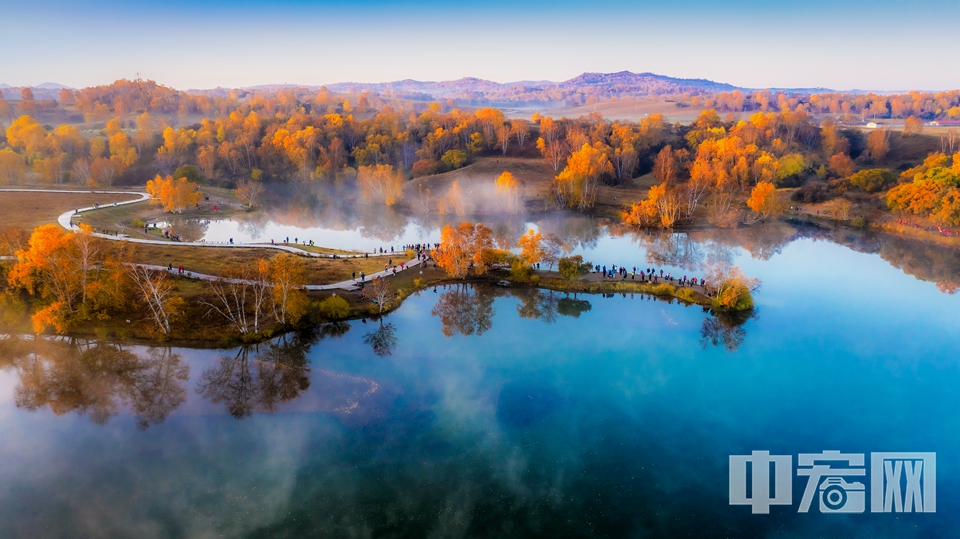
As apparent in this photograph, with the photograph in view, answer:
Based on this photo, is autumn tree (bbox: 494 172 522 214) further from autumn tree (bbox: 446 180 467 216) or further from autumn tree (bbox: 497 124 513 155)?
autumn tree (bbox: 497 124 513 155)

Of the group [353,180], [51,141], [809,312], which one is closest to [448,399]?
[809,312]

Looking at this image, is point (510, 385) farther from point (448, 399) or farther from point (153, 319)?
point (153, 319)

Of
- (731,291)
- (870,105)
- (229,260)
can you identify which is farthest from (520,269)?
(870,105)

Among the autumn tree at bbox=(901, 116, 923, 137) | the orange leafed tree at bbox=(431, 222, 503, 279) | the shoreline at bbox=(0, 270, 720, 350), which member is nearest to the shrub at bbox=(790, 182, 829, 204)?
the autumn tree at bbox=(901, 116, 923, 137)

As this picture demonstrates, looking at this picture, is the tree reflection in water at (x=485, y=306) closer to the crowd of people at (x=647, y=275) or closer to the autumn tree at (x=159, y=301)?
the crowd of people at (x=647, y=275)

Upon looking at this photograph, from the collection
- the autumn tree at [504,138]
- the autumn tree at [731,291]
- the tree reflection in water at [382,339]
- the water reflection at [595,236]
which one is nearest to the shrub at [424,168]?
the autumn tree at [504,138]
